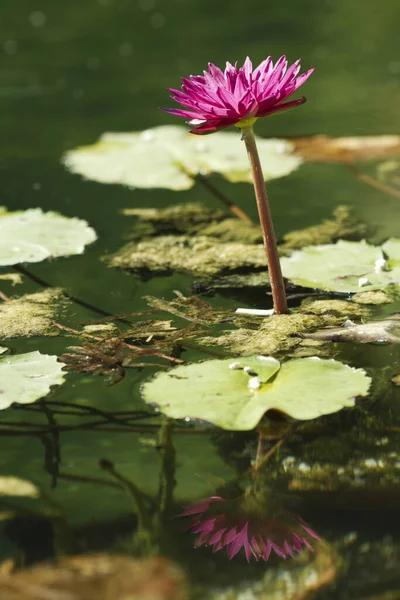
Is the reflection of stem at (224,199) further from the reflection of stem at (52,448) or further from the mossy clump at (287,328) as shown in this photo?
the reflection of stem at (52,448)

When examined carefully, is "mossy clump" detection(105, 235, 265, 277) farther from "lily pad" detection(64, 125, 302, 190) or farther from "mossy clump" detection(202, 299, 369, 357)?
"lily pad" detection(64, 125, 302, 190)

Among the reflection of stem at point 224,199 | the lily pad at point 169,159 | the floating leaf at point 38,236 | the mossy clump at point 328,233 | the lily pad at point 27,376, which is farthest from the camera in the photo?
the lily pad at point 169,159

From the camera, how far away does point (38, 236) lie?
1.95m

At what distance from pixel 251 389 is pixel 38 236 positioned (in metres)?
0.89

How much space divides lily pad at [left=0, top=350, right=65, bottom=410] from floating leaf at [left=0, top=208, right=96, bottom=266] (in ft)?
1.49

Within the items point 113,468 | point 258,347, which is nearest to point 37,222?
point 258,347

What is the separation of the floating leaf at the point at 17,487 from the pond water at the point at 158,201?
15mm

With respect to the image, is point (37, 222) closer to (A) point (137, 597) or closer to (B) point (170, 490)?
(B) point (170, 490)

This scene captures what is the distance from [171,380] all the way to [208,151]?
1.47 metres

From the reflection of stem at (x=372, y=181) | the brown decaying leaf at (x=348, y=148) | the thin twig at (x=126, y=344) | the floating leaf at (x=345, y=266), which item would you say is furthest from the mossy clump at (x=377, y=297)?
the brown decaying leaf at (x=348, y=148)

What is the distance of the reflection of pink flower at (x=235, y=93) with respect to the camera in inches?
53.5

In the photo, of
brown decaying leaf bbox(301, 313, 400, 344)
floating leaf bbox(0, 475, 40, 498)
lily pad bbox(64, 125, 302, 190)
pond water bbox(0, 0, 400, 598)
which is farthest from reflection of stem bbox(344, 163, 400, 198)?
floating leaf bbox(0, 475, 40, 498)

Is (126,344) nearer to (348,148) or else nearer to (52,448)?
(52,448)

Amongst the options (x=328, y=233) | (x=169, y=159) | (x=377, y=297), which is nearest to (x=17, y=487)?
(x=377, y=297)
